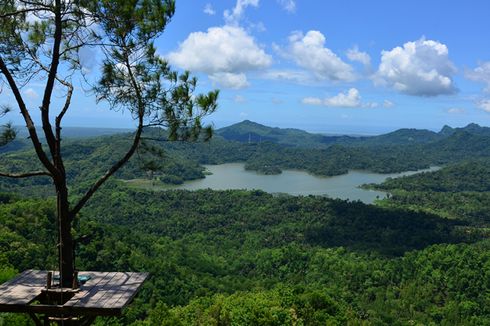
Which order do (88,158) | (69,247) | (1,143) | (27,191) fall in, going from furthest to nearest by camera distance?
1. (88,158)
2. (27,191)
3. (1,143)
4. (69,247)

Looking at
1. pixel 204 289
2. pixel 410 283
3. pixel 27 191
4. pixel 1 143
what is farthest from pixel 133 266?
pixel 27 191

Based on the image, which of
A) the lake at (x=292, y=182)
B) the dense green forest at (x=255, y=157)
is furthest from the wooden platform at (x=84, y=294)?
the lake at (x=292, y=182)

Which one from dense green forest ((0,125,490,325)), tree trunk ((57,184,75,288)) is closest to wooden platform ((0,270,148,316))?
tree trunk ((57,184,75,288))

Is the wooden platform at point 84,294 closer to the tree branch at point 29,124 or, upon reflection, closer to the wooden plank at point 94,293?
the wooden plank at point 94,293

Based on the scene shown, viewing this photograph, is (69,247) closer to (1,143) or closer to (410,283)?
(1,143)

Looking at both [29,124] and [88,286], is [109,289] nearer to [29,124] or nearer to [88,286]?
[88,286]

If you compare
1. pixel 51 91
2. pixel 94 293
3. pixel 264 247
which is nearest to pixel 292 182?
pixel 264 247
